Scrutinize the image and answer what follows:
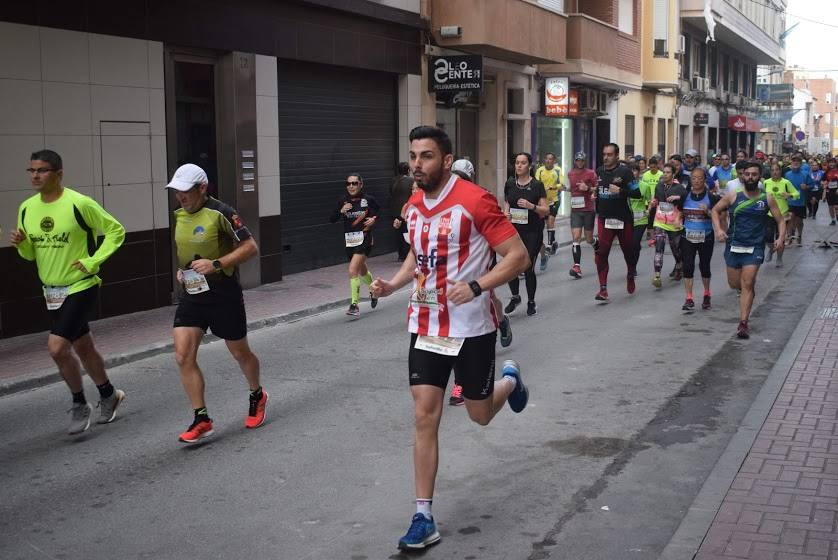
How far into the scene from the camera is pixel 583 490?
5.99 m

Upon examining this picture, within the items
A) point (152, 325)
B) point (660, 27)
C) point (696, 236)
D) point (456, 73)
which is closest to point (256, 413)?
point (152, 325)

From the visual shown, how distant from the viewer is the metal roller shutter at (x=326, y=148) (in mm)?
17016

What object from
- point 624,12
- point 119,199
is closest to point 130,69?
point 119,199

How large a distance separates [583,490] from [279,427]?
2.43 metres

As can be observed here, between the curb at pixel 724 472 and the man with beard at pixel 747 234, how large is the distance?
0.92 metres

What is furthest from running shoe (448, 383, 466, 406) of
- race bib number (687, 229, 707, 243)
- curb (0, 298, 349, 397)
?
race bib number (687, 229, 707, 243)

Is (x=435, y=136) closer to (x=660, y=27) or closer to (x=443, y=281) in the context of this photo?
(x=443, y=281)

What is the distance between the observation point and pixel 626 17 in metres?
34.2

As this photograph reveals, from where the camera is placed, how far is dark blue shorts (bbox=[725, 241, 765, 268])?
35.2ft

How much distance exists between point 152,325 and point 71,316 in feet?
16.0

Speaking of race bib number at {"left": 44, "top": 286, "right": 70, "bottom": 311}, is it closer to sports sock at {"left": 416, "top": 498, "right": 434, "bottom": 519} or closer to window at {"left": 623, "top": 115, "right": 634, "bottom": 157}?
sports sock at {"left": 416, "top": 498, "right": 434, "bottom": 519}

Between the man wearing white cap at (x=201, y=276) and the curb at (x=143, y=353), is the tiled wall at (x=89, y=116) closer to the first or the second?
the curb at (x=143, y=353)

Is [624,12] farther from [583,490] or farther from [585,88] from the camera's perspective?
[583,490]

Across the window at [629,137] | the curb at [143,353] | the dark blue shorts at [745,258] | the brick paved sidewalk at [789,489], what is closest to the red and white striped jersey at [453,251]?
the brick paved sidewalk at [789,489]
